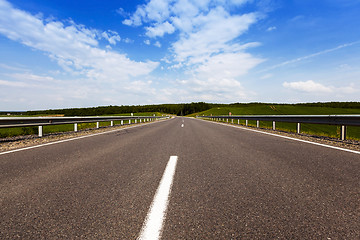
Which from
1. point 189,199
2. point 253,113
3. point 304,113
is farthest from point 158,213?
point 304,113

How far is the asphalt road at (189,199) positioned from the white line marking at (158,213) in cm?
5

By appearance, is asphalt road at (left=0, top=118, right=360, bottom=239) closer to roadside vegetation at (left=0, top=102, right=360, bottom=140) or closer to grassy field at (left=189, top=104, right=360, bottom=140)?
roadside vegetation at (left=0, top=102, right=360, bottom=140)

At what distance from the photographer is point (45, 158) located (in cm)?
464

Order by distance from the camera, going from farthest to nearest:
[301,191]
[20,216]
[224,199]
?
1. [301,191]
2. [224,199]
3. [20,216]

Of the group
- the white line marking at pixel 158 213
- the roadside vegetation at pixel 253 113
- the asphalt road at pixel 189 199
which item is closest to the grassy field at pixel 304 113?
the roadside vegetation at pixel 253 113

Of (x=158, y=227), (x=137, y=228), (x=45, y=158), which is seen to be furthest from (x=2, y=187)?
(x=158, y=227)

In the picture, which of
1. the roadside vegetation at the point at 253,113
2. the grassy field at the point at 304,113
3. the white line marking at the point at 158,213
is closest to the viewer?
the white line marking at the point at 158,213

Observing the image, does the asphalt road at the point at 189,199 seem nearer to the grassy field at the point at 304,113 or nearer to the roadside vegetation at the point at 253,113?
the roadside vegetation at the point at 253,113

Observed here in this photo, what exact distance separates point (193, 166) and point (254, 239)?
2.29 metres

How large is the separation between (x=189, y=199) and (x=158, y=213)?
49cm

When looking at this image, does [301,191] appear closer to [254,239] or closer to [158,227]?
[254,239]

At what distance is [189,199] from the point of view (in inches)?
94.7

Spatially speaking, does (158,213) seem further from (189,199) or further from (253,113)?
(253,113)

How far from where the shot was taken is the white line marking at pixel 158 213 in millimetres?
1705
